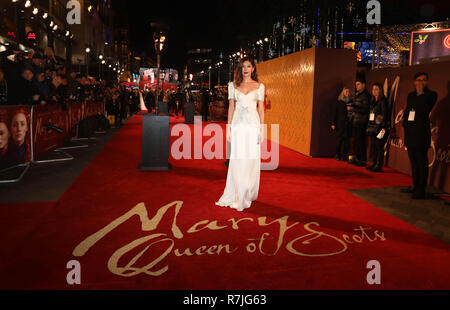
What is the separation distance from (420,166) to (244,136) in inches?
123

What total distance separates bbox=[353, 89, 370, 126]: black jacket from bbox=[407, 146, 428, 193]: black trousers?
289 cm

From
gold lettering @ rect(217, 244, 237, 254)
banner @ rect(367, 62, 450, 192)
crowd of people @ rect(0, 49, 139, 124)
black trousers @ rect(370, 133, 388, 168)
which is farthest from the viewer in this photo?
crowd of people @ rect(0, 49, 139, 124)

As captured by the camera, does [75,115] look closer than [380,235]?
No

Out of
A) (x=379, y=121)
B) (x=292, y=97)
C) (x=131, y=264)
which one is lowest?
(x=131, y=264)

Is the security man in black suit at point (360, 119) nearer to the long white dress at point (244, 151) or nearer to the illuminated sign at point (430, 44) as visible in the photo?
the long white dress at point (244, 151)

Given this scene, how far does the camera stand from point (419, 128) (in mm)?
6242

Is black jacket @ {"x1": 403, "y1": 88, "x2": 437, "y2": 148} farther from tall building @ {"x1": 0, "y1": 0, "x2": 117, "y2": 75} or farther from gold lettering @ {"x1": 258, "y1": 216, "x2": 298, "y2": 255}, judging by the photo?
tall building @ {"x1": 0, "y1": 0, "x2": 117, "y2": 75}

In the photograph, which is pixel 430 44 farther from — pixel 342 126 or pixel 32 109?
pixel 32 109

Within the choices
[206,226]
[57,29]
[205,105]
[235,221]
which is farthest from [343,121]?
[57,29]

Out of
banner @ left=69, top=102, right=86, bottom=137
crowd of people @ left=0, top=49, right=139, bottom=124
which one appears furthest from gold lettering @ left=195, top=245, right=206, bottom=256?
banner @ left=69, top=102, right=86, bottom=137

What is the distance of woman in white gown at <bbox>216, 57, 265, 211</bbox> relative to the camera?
218 inches

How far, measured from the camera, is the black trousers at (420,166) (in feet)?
20.6

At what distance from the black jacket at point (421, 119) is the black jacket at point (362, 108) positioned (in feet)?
9.20

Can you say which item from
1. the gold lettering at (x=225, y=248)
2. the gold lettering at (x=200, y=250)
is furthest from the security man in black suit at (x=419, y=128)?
the gold lettering at (x=200, y=250)
